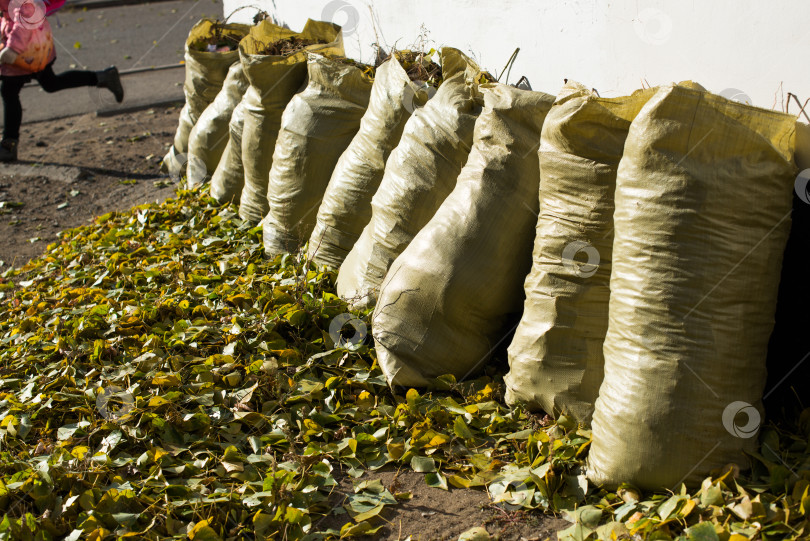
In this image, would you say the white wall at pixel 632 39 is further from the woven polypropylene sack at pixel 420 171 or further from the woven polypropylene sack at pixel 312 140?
the woven polypropylene sack at pixel 312 140

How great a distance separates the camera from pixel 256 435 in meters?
2.48

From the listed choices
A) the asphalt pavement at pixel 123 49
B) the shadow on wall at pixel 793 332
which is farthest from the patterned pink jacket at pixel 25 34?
the shadow on wall at pixel 793 332

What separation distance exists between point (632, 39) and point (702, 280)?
3.27 ft

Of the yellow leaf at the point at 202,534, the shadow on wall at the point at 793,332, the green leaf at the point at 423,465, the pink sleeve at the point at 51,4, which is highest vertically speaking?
the pink sleeve at the point at 51,4

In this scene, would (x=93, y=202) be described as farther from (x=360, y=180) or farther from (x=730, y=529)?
(x=730, y=529)

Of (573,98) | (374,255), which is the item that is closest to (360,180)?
(374,255)

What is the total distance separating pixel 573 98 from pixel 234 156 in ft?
8.70

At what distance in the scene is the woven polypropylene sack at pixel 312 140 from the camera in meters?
3.53

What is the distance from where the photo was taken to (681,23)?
7.61 ft

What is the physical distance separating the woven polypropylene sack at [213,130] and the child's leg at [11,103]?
1839 millimetres

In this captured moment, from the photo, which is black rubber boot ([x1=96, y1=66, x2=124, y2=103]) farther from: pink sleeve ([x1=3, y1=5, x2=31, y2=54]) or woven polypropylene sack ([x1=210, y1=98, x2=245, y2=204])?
woven polypropylene sack ([x1=210, y1=98, x2=245, y2=204])

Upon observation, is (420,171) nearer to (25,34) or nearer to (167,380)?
(167,380)

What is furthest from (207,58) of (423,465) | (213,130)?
(423,465)

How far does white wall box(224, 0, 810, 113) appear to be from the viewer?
81.7 inches
